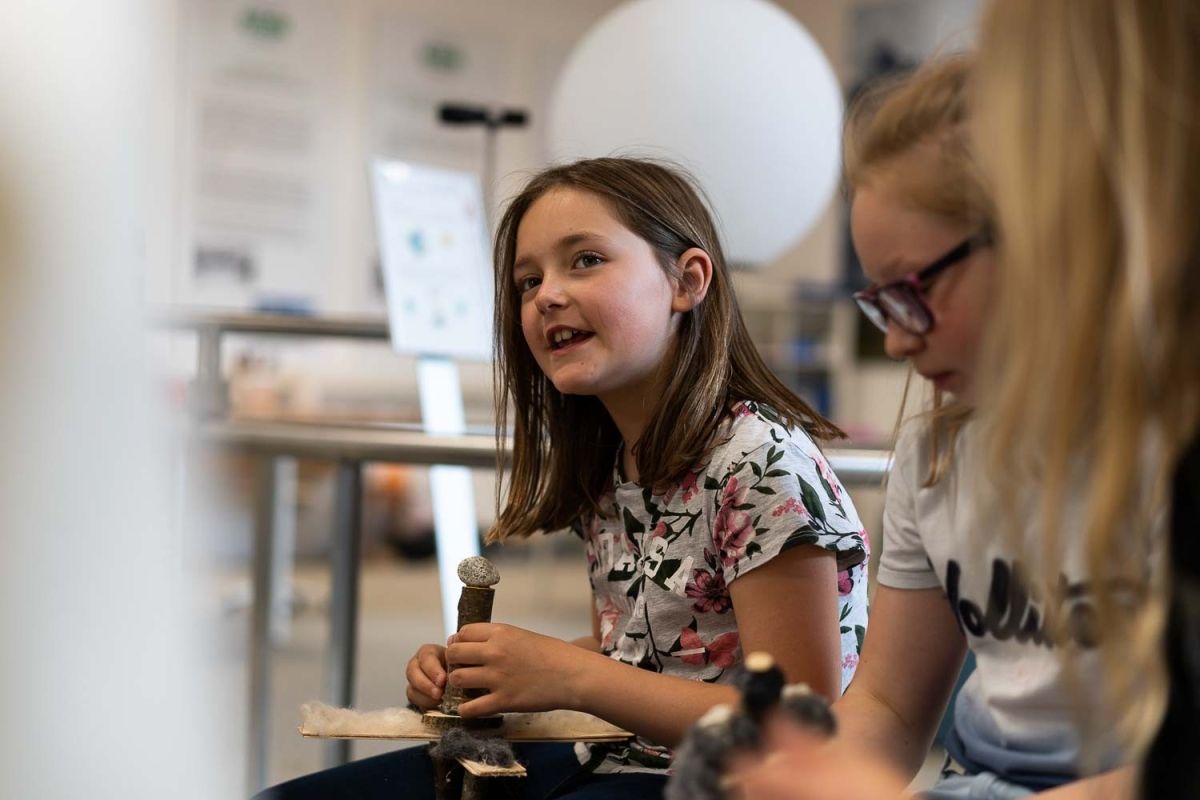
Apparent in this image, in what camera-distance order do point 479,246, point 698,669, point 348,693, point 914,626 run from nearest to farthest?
point 914,626, point 698,669, point 348,693, point 479,246

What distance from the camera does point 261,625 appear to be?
2.03 meters

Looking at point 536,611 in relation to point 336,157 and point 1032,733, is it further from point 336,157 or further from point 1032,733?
point 1032,733

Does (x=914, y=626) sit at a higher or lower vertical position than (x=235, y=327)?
lower

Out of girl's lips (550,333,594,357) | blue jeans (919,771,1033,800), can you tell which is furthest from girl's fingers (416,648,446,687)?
blue jeans (919,771,1033,800)

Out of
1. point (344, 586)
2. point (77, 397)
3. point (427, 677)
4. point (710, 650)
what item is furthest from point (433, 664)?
point (344, 586)

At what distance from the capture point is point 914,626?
0.87 m

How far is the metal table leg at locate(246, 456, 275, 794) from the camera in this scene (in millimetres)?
1937

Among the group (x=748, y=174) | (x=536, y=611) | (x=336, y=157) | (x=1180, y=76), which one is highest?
(x=336, y=157)

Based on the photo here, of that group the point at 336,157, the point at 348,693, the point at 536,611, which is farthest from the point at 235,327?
the point at 336,157

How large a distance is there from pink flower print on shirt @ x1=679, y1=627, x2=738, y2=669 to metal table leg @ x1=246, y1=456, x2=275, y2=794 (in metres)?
0.99

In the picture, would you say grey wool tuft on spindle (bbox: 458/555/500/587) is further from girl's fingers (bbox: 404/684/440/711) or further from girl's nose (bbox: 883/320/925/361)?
girl's nose (bbox: 883/320/925/361)

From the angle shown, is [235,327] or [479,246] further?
[479,246]

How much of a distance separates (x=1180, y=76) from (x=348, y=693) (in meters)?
1.54

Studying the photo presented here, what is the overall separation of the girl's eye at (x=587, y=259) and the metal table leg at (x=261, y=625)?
3.24 ft
